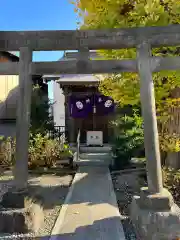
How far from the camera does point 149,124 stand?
471 centimetres

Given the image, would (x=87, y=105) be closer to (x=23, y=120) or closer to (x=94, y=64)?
(x=94, y=64)

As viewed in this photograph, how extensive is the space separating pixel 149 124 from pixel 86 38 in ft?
6.50

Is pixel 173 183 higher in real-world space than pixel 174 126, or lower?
lower

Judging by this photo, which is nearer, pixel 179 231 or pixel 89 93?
pixel 179 231

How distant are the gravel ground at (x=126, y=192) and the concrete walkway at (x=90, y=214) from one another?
153 millimetres

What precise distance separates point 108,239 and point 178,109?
171 inches

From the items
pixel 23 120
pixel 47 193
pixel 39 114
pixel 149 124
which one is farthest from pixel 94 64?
pixel 39 114

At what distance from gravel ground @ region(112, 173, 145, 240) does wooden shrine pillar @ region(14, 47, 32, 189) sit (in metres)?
2.08

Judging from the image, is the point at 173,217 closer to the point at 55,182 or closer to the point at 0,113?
the point at 55,182

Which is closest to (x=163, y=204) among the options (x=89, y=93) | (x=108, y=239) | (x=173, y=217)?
(x=173, y=217)

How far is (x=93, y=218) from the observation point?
5312 mm

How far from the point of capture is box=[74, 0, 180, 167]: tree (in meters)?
5.78

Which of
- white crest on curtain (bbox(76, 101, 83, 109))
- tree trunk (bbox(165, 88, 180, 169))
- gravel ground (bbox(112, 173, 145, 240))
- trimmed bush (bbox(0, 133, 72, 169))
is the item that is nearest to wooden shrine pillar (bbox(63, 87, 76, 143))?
white crest on curtain (bbox(76, 101, 83, 109))

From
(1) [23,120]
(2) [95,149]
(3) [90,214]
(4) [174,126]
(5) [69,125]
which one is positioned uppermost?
(5) [69,125]
